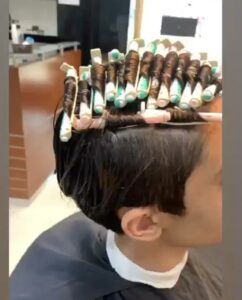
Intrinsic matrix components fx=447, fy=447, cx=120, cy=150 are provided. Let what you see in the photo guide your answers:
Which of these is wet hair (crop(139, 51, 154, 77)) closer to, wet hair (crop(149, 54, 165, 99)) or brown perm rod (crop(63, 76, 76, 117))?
wet hair (crop(149, 54, 165, 99))

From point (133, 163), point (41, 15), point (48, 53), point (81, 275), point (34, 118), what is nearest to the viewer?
point (133, 163)

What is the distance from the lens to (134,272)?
0.79 meters

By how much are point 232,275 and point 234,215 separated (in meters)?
0.05

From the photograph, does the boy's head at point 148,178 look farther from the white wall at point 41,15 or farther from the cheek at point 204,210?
the white wall at point 41,15

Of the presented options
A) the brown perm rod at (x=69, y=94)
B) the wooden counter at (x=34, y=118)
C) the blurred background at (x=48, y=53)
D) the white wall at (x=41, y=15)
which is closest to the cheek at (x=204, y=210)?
the brown perm rod at (x=69, y=94)

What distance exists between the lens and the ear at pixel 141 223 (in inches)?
28.4

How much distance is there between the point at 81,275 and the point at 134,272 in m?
0.09

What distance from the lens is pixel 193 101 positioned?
0.66 meters

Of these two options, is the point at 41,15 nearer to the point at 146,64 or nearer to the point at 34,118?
the point at 34,118

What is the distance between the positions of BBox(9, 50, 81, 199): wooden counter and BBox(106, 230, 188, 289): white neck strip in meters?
1.24

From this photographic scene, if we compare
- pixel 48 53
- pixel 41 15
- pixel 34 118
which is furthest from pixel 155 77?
pixel 41 15

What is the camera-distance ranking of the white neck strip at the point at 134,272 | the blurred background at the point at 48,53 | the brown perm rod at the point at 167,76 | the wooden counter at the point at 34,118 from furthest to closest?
1. the wooden counter at the point at 34,118
2. the blurred background at the point at 48,53
3. the white neck strip at the point at 134,272
4. the brown perm rod at the point at 167,76

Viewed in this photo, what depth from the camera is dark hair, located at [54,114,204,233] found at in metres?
0.67

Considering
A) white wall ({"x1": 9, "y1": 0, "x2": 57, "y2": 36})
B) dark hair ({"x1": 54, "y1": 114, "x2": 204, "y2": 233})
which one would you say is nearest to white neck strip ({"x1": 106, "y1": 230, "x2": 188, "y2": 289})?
dark hair ({"x1": 54, "y1": 114, "x2": 204, "y2": 233})
